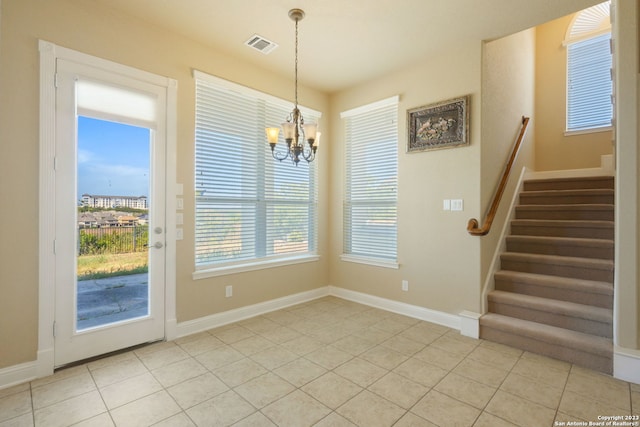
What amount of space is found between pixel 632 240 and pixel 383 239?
232 cm

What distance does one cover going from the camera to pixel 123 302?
9.00 feet

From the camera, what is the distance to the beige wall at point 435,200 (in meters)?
3.21

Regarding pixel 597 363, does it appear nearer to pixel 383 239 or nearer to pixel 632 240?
pixel 632 240

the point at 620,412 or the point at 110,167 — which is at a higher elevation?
the point at 110,167

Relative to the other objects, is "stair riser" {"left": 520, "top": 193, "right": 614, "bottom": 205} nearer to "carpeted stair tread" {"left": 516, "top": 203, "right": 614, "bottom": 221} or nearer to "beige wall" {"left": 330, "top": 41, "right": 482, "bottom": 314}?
"carpeted stair tread" {"left": 516, "top": 203, "right": 614, "bottom": 221}

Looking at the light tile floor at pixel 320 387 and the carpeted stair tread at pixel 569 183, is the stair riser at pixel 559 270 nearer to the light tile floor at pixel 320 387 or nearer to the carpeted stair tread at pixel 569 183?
the light tile floor at pixel 320 387

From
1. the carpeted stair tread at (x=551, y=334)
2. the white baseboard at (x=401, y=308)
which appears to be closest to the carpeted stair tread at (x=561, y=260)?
the carpeted stair tread at (x=551, y=334)

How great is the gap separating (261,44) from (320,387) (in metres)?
3.24

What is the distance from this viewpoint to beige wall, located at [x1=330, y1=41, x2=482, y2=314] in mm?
3207

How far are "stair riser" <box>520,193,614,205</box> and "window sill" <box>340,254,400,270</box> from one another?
7.39 feet

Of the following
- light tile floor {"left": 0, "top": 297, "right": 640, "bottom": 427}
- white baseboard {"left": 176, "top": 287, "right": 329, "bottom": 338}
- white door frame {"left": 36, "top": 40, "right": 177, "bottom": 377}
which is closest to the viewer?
light tile floor {"left": 0, "top": 297, "right": 640, "bottom": 427}

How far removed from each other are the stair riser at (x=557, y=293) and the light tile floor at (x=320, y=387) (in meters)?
0.69

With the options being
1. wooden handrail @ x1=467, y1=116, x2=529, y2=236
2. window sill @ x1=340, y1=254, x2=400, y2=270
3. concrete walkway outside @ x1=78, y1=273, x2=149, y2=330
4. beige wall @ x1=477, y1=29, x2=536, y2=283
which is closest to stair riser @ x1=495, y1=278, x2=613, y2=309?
beige wall @ x1=477, y1=29, x2=536, y2=283

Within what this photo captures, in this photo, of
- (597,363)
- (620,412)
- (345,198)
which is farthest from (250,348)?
(597,363)
